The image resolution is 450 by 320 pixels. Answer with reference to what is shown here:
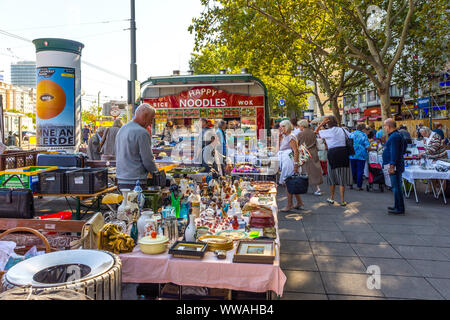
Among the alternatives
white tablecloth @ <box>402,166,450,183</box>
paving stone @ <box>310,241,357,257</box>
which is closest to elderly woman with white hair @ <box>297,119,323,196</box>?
white tablecloth @ <box>402,166,450,183</box>

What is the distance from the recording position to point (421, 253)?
175 inches

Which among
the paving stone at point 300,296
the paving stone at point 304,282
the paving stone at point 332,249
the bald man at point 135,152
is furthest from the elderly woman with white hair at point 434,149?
the bald man at point 135,152

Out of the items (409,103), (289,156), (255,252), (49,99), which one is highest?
(409,103)

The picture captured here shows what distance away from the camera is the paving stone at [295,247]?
15.0 feet

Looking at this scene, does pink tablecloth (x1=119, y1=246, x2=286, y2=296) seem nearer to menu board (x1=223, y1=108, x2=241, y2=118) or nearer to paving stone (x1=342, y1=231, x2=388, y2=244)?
paving stone (x1=342, y1=231, x2=388, y2=244)

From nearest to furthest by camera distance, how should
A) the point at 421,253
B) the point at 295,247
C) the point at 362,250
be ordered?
the point at 421,253, the point at 362,250, the point at 295,247

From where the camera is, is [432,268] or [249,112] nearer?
[432,268]

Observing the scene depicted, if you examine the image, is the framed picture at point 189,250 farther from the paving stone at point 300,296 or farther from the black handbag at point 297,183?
the black handbag at point 297,183

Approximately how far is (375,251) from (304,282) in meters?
1.48

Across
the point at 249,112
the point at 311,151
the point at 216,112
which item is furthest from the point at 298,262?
the point at 216,112

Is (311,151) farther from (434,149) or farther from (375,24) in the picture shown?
(375,24)

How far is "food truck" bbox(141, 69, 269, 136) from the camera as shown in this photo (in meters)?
10.5
